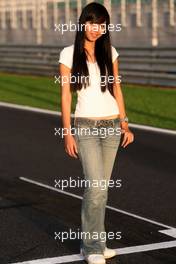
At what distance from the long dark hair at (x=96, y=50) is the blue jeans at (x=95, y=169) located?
33 cm

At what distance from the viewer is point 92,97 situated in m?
5.81

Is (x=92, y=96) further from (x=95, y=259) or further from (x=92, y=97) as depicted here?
(x=95, y=259)

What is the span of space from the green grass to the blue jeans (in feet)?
28.6

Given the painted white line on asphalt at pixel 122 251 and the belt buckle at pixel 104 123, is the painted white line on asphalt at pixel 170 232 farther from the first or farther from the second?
the belt buckle at pixel 104 123

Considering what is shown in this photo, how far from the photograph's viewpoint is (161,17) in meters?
25.2

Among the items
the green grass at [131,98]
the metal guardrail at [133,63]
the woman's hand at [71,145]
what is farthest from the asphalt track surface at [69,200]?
the metal guardrail at [133,63]

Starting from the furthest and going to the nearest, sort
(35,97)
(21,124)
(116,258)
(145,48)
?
1. (145,48)
2. (35,97)
3. (21,124)
4. (116,258)

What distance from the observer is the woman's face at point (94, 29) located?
5719 millimetres

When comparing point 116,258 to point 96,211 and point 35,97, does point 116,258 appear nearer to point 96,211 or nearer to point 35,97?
point 96,211

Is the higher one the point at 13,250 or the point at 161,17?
the point at 161,17

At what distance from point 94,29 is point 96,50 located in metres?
0.19

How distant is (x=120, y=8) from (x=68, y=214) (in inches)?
795

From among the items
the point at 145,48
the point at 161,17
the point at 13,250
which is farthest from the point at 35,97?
the point at 13,250

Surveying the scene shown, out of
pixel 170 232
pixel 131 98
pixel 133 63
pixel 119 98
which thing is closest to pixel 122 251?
pixel 170 232
